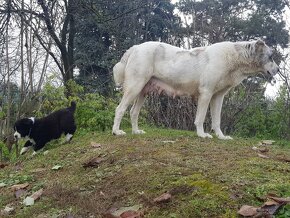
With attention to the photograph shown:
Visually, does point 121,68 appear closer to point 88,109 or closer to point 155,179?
point 88,109

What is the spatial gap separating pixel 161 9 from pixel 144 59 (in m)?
15.7

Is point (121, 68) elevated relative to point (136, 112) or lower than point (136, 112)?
elevated

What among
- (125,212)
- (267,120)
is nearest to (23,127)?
(125,212)

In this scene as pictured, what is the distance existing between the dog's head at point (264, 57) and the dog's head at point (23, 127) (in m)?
4.33

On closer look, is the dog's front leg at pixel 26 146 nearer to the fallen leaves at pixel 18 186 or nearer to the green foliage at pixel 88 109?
the green foliage at pixel 88 109

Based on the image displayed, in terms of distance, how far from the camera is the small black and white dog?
8.89 m

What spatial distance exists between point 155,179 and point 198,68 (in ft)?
11.6

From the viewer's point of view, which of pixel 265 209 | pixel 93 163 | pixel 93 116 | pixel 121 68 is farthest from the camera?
pixel 93 116

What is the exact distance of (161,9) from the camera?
23.4 metres

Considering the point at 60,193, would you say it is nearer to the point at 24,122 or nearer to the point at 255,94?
the point at 24,122

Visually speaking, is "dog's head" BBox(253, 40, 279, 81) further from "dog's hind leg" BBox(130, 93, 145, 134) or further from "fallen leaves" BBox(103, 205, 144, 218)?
"fallen leaves" BBox(103, 205, 144, 218)

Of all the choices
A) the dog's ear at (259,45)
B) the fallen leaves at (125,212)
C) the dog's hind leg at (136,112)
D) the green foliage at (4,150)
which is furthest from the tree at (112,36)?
the fallen leaves at (125,212)

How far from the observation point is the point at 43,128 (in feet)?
29.4

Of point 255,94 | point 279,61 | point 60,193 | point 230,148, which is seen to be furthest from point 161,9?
point 60,193
